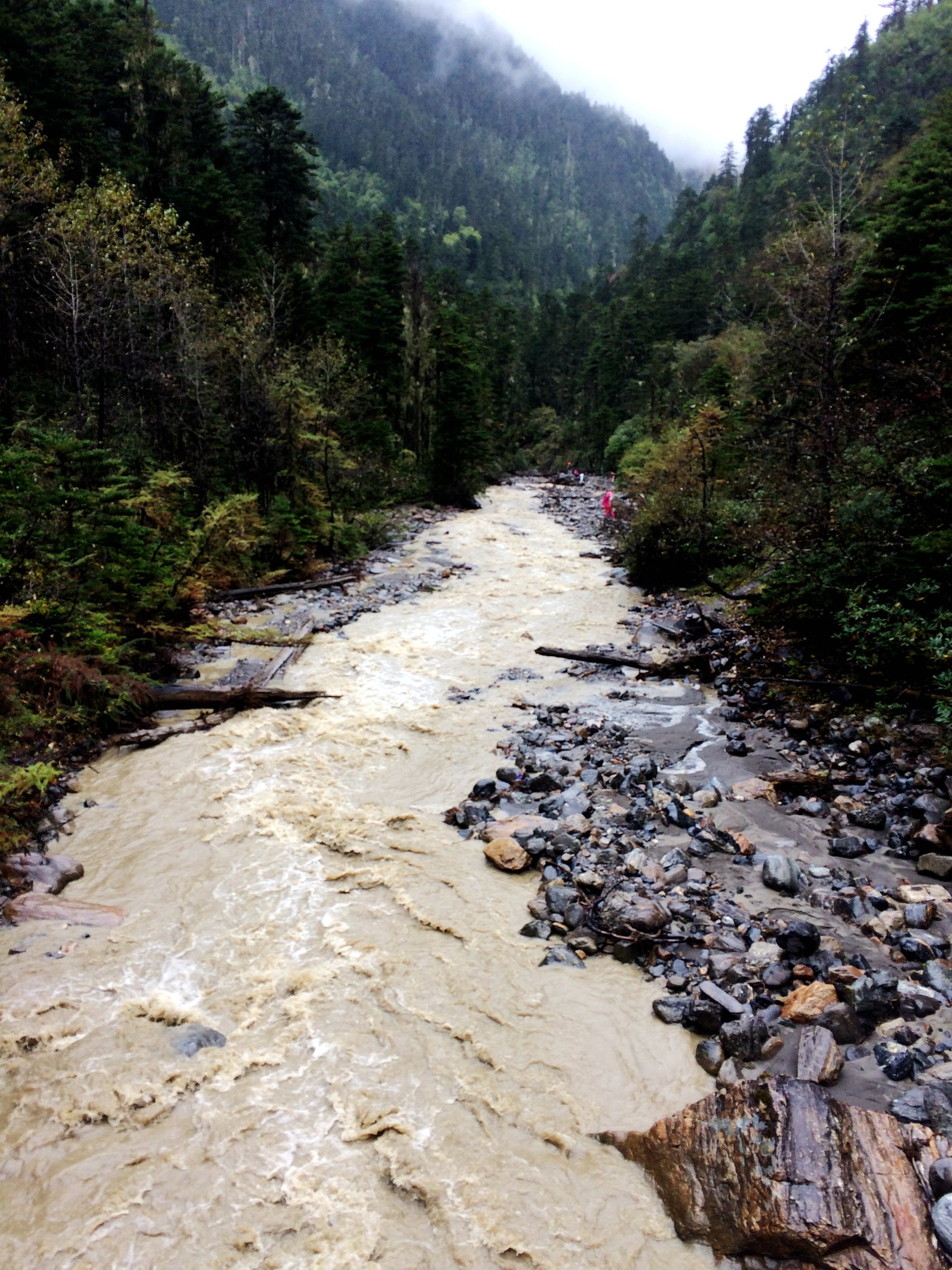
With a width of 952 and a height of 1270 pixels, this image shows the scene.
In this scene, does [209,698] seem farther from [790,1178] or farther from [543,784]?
[790,1178]

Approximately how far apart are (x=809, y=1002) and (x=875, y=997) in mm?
457

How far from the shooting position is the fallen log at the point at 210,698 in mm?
11273

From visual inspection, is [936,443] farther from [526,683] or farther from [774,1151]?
[774,1151]

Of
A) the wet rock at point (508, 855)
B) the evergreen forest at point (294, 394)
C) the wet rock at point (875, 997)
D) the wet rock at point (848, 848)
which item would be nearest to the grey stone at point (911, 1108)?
the wet rock at point (875, 997)

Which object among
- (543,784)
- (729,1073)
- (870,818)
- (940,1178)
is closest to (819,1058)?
(729,1073)

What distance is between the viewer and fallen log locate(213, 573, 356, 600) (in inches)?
699

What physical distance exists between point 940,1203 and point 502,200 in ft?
555

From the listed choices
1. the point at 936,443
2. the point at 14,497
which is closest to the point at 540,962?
the point at 936,443

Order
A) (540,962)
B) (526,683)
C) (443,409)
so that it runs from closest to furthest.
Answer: (540,962) → (526,683) → (443,409)

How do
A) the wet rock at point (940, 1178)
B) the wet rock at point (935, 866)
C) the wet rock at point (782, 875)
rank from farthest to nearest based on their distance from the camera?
the wet rock at point (782, 875) < the wet rock at point (935, 866) < the wet rock at point (940, 1178)

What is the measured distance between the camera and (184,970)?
597 centimetres

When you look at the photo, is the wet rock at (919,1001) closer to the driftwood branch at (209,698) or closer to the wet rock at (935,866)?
the wet rock at (935,866)

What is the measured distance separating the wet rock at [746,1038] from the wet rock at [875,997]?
2.28ft

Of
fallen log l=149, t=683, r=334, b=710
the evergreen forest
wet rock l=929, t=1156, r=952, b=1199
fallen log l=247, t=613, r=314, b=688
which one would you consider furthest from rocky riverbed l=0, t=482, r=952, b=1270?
the evergreen forest
